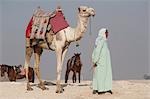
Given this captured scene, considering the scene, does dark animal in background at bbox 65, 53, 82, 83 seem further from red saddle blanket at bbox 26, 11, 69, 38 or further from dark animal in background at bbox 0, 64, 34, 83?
red saddle blanket at bbox 26, 11, 69, 38

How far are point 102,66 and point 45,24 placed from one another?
2.24m

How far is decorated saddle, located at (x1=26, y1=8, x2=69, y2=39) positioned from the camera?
12.8 metres

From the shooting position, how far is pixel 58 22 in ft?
42.3

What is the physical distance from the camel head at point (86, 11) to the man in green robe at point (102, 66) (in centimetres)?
58

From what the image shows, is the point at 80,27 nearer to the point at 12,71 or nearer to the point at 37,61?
the point at 37,61

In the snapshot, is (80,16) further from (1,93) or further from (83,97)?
(1,93)

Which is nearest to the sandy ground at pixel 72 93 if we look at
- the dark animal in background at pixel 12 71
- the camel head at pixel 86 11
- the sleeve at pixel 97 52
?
the sleeve at pixel 97 52

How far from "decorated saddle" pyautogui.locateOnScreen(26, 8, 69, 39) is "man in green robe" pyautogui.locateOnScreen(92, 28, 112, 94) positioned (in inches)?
49.4

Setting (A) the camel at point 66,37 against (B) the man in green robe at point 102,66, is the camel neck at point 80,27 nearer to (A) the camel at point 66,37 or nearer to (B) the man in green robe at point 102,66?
(A) the camel at point 66,37

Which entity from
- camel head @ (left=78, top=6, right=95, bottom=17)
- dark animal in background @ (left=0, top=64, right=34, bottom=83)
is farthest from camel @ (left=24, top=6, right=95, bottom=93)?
dark animal in background @ (left=0, top=64, right=34, bottom=83)

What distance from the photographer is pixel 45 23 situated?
13016 millimetres

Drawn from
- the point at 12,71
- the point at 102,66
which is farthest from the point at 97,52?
the point at 12,71

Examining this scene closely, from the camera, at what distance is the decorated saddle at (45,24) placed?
12.8 m

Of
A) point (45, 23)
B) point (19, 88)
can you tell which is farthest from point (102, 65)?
point (19, 88)
